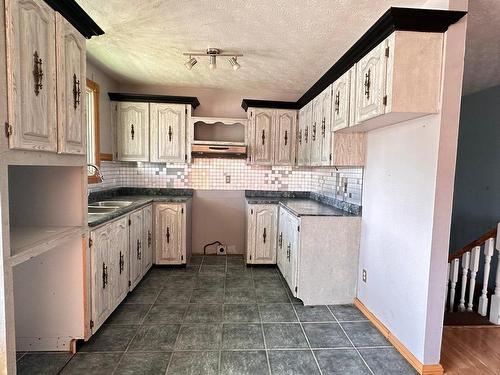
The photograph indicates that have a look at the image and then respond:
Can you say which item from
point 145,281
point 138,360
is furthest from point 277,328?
point 145,281

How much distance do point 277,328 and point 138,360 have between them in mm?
1069

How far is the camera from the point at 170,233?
3.59 m

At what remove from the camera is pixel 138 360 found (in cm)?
189

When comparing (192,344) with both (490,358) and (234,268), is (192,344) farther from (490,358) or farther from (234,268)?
(490,358)

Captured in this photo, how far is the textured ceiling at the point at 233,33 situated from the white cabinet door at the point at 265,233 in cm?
167

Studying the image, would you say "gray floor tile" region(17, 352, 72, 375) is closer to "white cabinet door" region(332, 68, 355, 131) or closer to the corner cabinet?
the corner cabinet

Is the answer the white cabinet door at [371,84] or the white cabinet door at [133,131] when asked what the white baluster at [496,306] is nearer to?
the white cabinet door at [371,84]

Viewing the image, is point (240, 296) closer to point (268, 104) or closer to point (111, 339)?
point (111, 339)

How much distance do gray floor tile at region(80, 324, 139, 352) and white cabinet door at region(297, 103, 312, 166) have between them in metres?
2.54

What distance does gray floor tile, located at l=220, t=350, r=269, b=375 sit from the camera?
5.91ft

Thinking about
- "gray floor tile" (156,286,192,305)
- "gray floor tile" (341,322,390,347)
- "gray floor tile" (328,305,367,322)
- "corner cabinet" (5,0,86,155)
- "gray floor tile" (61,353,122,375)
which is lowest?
"gray floor tile" (156,286,192,305)

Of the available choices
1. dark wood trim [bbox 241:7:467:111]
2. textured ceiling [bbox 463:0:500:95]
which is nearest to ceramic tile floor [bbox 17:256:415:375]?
dark wood trim [bbox 241:7:467:111]

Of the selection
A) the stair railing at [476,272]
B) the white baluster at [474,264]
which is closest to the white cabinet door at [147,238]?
the stair railing at [476,272]

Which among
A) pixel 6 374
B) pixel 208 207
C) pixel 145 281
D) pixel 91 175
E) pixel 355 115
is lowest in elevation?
pixel 145 281
